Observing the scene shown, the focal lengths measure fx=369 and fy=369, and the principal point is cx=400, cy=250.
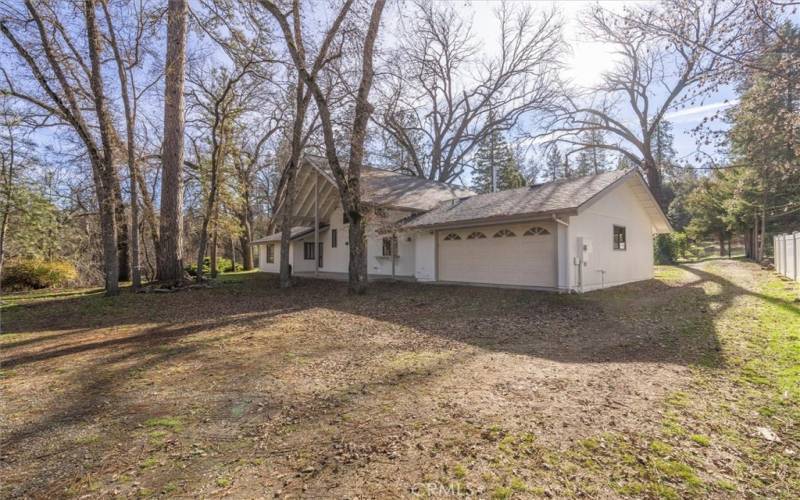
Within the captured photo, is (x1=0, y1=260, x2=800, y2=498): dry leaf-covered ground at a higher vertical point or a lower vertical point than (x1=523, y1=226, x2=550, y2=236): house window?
lower

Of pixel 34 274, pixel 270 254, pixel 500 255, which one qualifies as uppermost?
pixel 270 254

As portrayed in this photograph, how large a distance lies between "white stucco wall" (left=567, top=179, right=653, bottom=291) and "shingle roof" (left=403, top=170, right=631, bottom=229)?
1.73ft

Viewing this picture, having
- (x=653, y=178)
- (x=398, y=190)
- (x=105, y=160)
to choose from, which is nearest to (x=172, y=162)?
(x=105, y=160)

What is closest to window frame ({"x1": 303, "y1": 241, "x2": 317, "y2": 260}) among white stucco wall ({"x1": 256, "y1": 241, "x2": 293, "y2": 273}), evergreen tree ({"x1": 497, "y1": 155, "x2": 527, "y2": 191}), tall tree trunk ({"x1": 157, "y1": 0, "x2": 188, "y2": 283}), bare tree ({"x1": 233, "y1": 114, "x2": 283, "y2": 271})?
white stucco wall ({"x1": 256, "y1": 241, "x2": 293, "y2": 273})

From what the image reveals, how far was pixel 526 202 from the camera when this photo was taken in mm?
12328

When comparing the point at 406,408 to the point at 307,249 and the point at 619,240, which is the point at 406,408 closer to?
the point at 619,240

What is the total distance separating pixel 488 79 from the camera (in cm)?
2631

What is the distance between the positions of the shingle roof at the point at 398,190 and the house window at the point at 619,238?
24.5 ft

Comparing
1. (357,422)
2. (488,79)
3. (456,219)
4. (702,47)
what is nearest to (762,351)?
(702,47)

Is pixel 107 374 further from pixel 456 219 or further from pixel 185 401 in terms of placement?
pixel 456 219

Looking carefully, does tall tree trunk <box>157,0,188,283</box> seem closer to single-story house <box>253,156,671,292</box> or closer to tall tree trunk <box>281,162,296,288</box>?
tall tree trunk <box>281,162,296,288</box>

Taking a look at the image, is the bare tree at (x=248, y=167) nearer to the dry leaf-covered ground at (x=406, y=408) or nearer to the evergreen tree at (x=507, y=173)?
the dry leaf-covered ground at (x=406, y=408)

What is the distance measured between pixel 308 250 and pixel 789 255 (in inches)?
854

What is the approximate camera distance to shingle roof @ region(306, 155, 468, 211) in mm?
16039
